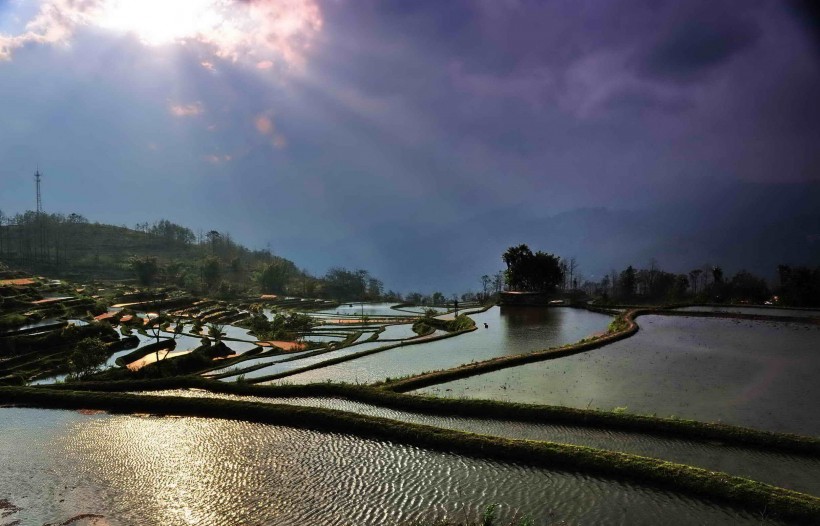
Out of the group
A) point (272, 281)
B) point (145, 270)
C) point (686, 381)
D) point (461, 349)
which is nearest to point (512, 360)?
point (461, 349)

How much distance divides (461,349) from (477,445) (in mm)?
14653

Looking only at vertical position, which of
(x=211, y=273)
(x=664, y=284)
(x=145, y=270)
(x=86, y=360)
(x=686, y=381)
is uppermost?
(x=145, y=270)

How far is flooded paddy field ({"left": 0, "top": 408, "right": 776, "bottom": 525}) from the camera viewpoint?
27.0 feet

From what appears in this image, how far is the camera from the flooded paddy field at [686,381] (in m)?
13.1

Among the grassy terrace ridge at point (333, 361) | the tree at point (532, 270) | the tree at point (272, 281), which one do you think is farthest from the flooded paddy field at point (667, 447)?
the tree at point (272, 281)

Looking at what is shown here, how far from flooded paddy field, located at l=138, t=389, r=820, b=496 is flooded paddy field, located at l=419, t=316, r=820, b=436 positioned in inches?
70.6

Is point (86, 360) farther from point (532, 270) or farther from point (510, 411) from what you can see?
point (532, 270)

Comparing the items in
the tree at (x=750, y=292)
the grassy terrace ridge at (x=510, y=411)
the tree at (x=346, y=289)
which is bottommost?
the grassy terrace ridge at (x=510, y=411)

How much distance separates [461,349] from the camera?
25500 millimetres

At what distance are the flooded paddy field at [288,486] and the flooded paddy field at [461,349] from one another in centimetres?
743

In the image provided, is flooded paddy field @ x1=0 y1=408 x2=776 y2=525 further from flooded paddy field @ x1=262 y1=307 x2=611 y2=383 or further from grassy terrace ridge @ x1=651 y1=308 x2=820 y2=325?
grassy terrace ridge @ x1=651 y1=308 x2=820 y2=325

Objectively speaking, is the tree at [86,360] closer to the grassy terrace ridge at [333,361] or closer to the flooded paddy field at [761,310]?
the grassy terrace ridge at [333,361]

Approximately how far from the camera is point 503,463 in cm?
1033

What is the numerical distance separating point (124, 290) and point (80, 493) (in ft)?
233
